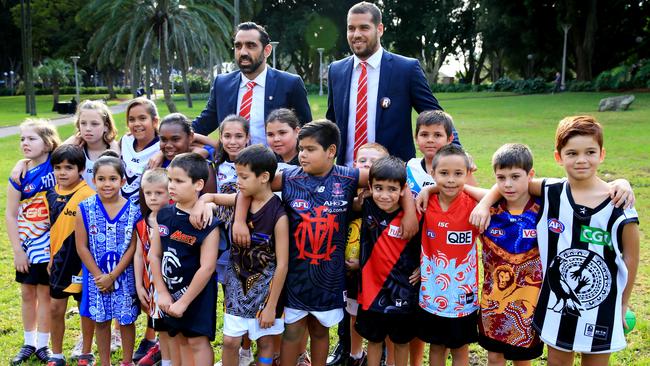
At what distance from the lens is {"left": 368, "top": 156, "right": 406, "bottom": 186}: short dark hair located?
322 cm

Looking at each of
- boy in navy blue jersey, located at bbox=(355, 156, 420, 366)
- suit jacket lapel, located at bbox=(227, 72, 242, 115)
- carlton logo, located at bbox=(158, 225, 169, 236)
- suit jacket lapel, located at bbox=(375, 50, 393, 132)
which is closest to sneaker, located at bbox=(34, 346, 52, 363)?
carlton logo, located at bbox=(158, 225, 169, 236)

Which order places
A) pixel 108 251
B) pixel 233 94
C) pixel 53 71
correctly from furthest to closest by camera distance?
pixel 53 71
pixel 233 94
pixel 108 251

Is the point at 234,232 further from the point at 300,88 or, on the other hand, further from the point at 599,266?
the point at 599,266

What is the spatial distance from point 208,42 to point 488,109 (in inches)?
570

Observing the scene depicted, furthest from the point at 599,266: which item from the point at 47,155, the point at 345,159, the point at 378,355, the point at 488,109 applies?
the point at 488,109

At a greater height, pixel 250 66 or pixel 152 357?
pixel 250 66

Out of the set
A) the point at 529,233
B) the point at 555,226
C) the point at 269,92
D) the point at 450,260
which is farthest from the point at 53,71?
the point at 555,226

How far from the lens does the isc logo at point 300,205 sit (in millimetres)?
3375

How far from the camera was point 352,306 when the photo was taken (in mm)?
3758

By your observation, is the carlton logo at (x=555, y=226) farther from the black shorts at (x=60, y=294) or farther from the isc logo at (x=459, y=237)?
the black shorts at (x=60, y=294)

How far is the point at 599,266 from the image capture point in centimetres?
284

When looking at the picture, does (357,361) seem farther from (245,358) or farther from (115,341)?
(115,341)

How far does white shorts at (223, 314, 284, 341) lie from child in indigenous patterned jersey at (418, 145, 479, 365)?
0.90 m

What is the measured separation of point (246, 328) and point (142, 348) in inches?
47.8
